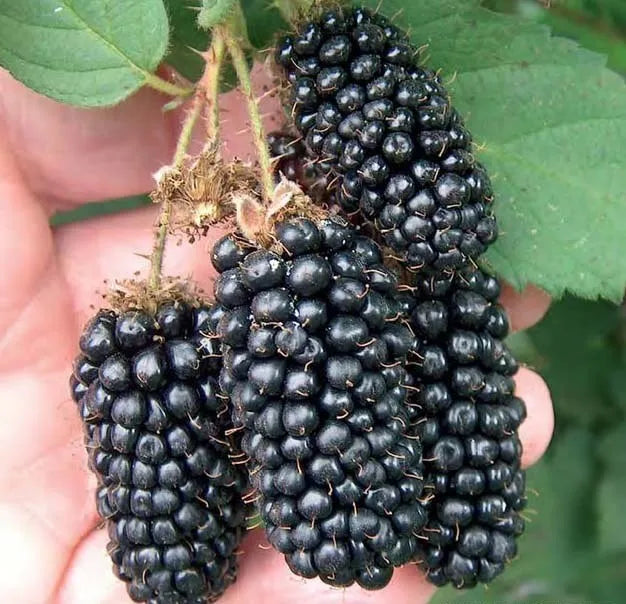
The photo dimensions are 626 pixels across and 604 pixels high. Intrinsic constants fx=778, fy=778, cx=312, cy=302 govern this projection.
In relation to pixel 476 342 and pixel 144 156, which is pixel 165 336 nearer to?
pixel 476 342

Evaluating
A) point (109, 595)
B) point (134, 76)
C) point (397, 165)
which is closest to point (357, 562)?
point (397, 165)

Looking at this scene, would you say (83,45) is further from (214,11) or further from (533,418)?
(533,418)

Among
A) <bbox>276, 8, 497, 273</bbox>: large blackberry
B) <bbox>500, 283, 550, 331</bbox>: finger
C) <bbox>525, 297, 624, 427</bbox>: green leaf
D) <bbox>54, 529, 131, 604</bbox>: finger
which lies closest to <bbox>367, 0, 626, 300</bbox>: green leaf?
<bbox>500, 283, 550, 331</bbox>: finger

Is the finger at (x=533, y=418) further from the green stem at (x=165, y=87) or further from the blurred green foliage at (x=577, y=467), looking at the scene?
the green stem at (x=165, y=87)

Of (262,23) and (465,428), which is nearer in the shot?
(465,428)

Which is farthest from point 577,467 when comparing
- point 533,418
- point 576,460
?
point 533,418

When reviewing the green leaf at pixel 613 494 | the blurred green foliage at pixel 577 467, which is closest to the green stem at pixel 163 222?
the blurred green foliage at pixel 577 467
